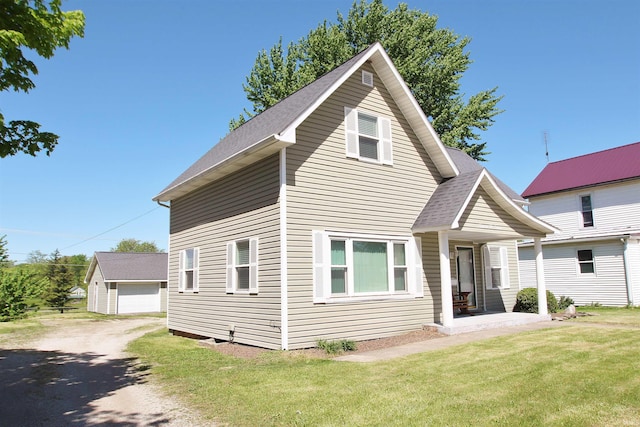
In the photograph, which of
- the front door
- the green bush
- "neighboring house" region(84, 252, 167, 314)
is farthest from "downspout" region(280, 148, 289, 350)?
"neighboring house" region(84, 252, 167, 314)

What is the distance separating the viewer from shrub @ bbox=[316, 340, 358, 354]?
1045cm

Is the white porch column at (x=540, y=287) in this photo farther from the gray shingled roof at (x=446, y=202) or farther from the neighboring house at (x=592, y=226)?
the neighboring house at (x=592, y=226)

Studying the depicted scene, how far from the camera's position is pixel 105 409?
6539 mm

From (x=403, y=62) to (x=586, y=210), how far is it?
13960 millimetres

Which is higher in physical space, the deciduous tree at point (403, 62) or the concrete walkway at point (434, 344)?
the deciduous tree at point (403, 62)

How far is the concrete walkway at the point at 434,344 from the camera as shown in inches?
378

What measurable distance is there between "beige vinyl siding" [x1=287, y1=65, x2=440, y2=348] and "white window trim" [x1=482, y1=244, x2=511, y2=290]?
4438mm

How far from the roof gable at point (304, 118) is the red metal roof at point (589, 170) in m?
15.7

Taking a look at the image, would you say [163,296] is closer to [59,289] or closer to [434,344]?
[59,289]

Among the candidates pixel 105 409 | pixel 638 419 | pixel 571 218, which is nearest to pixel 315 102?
pixel 105 409

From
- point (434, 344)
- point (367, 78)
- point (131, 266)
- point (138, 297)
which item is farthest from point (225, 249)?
point (131, 266)

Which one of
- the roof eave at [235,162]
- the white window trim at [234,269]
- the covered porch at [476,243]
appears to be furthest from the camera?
the covered porch at [476,243]

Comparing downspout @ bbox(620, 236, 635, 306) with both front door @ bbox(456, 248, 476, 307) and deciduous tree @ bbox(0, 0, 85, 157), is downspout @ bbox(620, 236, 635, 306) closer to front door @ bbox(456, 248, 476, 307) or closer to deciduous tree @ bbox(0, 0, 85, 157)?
front door @ bbox(456, 248, 476, 307)

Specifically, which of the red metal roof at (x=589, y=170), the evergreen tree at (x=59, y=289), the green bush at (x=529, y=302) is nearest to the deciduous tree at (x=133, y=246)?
the evergreen tree at (x=59, y=289)
